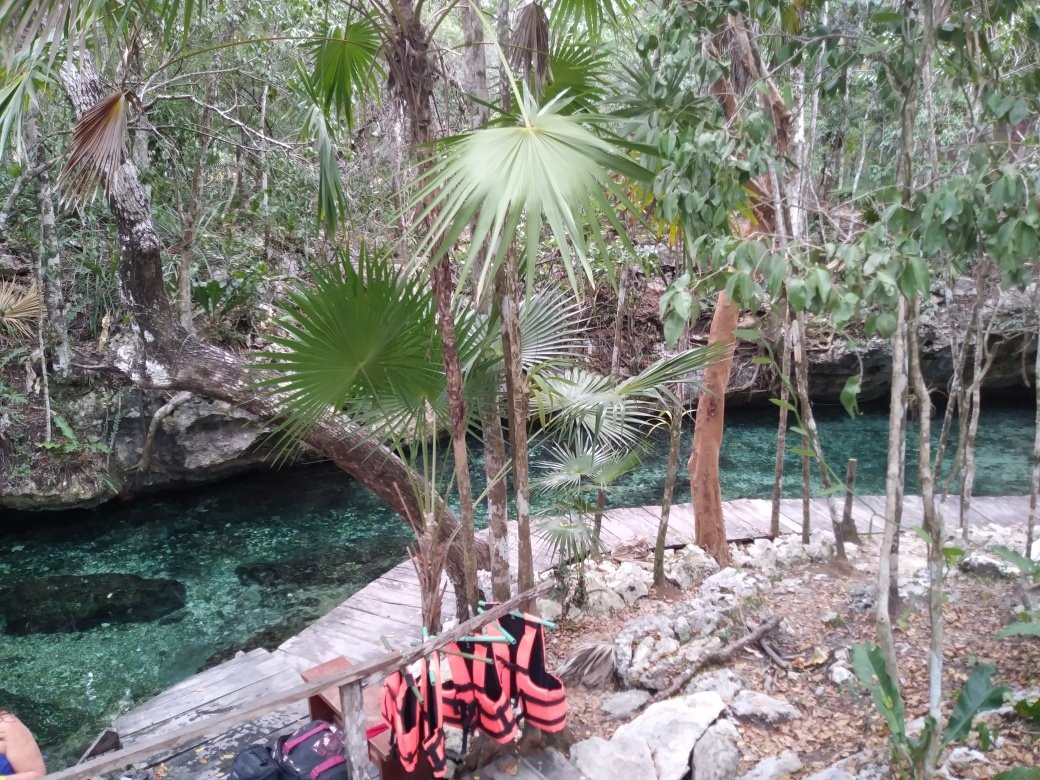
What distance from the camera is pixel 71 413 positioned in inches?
286

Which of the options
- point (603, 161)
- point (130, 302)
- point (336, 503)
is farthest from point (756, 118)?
point (336, 503)

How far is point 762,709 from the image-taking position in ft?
9.78

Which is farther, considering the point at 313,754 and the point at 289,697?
the point at 313,754

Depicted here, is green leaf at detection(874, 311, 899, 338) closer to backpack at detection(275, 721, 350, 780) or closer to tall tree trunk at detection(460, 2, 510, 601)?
tall tree trunk at detection(460, 2, 510, 601)

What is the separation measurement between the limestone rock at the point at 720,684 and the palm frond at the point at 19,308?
6.61m

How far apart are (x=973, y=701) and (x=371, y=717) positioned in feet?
7.17

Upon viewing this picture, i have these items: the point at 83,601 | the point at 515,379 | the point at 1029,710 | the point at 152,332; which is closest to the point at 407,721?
the point at 515,379

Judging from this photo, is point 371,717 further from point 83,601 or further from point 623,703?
point 83,601

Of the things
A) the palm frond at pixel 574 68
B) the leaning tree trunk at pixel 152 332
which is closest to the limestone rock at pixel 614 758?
the leaning tree trunk at pixel 152 332

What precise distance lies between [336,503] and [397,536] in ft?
3.82

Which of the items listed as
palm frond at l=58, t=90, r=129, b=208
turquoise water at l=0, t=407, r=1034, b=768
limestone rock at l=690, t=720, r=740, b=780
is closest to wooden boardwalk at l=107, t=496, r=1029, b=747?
limestone rock at l=690, t=720, r=740, b=780

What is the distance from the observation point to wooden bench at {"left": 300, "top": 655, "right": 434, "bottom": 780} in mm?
2539

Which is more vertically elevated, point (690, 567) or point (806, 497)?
point (806, 497)

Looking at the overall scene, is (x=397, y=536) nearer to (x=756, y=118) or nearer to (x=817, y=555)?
(x=817, y=555)
